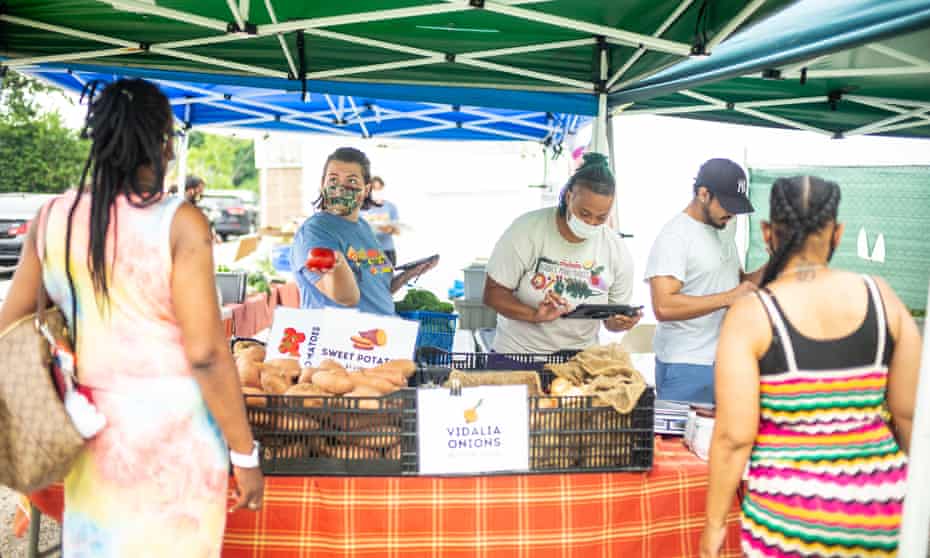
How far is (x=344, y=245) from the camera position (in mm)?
3441

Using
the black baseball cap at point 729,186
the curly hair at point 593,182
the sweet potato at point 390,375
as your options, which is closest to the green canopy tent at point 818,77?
the black baseball cap at point 729,186

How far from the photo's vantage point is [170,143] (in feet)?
5.85

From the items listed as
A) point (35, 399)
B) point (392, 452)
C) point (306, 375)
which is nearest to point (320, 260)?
point (306, 375)

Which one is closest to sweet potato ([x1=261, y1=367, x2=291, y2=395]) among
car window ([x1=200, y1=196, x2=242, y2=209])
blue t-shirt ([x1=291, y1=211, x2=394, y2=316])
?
blue t-shirt ([x1=291, y1=211, x2=394, y2=316])

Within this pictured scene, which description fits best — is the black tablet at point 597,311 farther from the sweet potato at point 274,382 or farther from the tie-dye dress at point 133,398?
the tie-dye dress at point 133,398

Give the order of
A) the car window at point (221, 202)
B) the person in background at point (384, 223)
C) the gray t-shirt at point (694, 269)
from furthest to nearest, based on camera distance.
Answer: the car window at point (221, 202), the person in background at point (384, 223), the gray t-shirt at point (694, 269)

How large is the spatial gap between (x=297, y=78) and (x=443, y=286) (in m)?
7.65

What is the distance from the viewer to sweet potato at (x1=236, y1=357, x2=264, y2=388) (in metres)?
2.48

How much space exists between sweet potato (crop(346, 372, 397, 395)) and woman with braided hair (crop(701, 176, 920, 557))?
3.38ft

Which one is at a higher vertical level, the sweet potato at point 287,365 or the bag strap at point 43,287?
the bag strap at point 43,287

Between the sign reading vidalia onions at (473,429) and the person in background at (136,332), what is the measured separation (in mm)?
702

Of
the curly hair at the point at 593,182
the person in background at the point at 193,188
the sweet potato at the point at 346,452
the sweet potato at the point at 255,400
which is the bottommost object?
the sweet potato at the point at 346,452

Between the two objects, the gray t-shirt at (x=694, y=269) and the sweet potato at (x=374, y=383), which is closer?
the sweet potato at (x=374, y=383)

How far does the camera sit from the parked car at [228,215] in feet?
92.3
